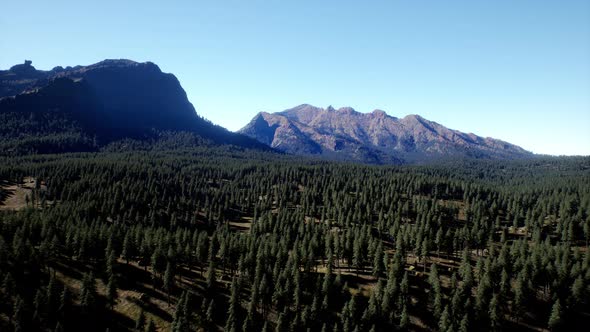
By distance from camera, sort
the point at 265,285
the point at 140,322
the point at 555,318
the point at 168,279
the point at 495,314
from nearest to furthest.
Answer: the point at 140,322 → the point at 555,318 → the point at 495,314 → the point at 265,285 → the point at 168,279

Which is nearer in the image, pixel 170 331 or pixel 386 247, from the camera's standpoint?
pixel 170 331

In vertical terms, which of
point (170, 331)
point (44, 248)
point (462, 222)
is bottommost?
point (170, 331)

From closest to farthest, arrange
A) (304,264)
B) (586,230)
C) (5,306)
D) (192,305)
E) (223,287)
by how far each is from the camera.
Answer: (5,306) < (192,305) < (223,287) < (304,264) < (586,230)

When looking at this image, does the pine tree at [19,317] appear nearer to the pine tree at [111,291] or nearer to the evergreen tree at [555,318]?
the pine tree at [111,291]

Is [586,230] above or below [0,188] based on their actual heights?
above

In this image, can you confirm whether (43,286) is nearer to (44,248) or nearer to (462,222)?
(44,248)

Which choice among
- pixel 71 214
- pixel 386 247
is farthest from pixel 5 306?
pixel 386 247

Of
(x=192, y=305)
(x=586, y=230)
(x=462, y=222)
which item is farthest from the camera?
(x=462, y=222)

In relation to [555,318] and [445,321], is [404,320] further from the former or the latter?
[555,318]

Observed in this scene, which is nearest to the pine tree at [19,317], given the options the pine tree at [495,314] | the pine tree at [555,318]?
the pine tree at [495,314]

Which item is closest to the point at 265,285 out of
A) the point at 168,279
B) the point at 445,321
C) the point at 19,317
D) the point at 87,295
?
the point at 168,279

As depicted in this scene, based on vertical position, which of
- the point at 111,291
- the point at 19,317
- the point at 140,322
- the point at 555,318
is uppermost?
the point at 555,318
